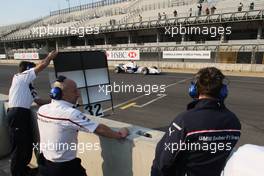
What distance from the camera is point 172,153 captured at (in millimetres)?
2311

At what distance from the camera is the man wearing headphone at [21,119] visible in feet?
14.4

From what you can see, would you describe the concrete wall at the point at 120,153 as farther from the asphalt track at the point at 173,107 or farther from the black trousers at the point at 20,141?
the asphalt track at the point at 173,107

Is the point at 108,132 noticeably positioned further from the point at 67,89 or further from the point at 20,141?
the point at 20,141

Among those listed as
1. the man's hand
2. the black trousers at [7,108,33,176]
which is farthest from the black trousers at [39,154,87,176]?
the black trousers at [7,108,33,176]

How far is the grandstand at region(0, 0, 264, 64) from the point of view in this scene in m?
30.6

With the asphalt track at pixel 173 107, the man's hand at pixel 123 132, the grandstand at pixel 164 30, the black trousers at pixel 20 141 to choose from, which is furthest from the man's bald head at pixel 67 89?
the grandstand at pixel 164 30

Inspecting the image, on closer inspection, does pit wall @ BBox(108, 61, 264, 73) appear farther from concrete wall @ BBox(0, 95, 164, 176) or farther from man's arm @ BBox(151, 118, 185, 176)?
man's arm @ BBox(151, 118, 185, 176)

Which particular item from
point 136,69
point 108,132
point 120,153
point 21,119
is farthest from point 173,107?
point 136,69

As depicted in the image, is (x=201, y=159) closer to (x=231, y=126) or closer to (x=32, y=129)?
(x=231, y=126)

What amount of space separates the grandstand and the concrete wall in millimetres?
22928

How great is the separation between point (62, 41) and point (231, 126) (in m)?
61.7

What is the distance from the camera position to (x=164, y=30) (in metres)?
41.5

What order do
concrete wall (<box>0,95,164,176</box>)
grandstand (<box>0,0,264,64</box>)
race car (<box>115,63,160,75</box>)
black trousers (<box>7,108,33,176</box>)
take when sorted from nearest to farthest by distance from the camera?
concrete wall (<box>0,95,164,176</box>)
black trousers (<box>7,108,33,176</box>)
race car (<box>115,63,160,75</box>)
grandstand (<box>0,0,264,64</box>)

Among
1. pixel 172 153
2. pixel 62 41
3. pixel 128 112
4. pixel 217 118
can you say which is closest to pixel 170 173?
pixel 172 153
